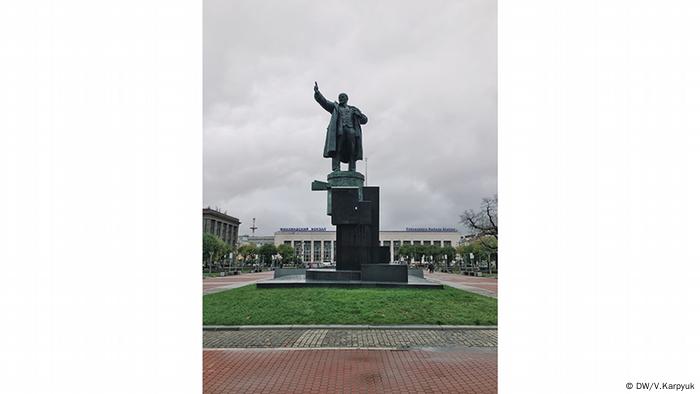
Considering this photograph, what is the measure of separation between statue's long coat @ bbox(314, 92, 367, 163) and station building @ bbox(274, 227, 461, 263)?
106975mm

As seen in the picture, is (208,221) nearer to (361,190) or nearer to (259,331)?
(361,190)

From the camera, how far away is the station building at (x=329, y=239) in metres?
128

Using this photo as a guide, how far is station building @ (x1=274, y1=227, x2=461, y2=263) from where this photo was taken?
419ft

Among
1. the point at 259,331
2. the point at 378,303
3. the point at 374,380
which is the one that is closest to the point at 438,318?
the point at 378,303

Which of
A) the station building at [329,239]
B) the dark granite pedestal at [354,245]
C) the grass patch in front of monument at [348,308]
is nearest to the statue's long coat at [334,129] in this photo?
the dark granite pedestal at [354,245]

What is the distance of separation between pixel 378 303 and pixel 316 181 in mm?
8290

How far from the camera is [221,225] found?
375 ft

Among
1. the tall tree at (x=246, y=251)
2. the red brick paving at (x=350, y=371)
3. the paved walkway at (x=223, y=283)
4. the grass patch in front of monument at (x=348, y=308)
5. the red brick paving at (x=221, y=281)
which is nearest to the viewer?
the red brick paving at (x=350, y=371)

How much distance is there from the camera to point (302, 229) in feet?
444

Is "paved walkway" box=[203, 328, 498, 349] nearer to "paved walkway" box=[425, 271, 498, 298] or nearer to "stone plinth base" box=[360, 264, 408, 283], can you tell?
"stone plinth base" box=[360, 264, 408, 283]

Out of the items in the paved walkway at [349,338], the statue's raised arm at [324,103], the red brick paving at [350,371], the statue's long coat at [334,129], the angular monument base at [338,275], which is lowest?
the paved walkway at [349,338]

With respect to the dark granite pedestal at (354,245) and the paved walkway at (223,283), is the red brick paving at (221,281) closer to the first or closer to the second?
the paved walkway at (223,283)

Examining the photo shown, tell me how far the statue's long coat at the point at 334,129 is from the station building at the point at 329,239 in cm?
10697

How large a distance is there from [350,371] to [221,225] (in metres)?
113
